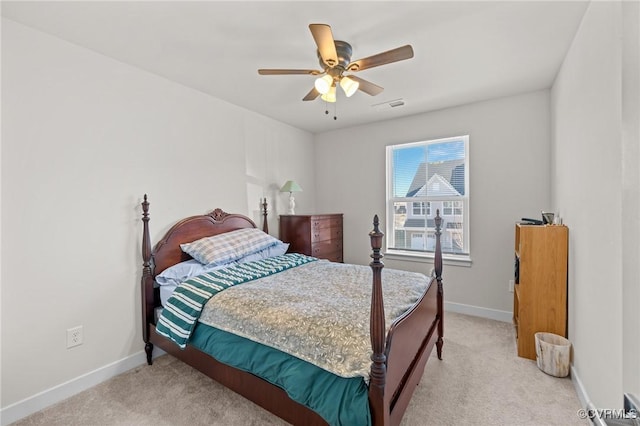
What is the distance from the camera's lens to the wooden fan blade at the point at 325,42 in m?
1.53

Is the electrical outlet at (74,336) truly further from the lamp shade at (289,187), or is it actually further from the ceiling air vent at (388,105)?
the ceiling air vent at (388,105)

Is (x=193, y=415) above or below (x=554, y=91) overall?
below

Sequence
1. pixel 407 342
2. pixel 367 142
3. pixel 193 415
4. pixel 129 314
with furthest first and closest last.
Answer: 1. pixel 367 142
2. pixel 129 314
3. pixel 193 415
4. pixel 407 342

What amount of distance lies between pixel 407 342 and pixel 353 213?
9.16 feet

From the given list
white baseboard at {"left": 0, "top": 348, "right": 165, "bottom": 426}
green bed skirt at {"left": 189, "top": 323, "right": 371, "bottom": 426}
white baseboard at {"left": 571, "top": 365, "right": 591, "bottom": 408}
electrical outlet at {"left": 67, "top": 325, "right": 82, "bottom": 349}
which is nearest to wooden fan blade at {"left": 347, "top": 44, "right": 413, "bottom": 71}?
green bed skirt at {"left": 189, "top": 323, "right": 371, "bottom": 426}

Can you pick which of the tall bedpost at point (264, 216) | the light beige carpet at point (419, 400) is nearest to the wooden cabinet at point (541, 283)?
the light beige carpet at point (419, 400)

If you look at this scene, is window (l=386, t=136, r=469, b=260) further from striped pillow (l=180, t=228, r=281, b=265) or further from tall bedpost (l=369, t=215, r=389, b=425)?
tall bedpost (l=369, t=215, r=389, b=425)

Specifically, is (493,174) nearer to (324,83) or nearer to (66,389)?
(324,83)

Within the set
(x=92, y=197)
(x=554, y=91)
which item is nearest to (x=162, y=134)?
(x=92, y=197)

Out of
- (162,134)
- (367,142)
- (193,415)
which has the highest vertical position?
(367,142)

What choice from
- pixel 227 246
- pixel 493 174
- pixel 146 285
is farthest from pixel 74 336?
pixel 493 174

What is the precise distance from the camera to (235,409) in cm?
184

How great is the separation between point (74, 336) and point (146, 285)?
54cm

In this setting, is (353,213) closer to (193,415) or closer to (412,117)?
(412,117)
